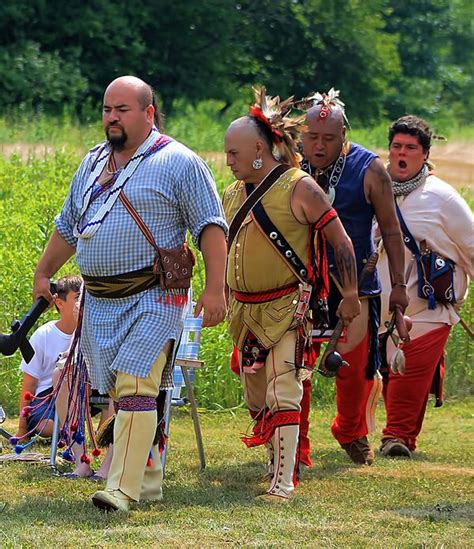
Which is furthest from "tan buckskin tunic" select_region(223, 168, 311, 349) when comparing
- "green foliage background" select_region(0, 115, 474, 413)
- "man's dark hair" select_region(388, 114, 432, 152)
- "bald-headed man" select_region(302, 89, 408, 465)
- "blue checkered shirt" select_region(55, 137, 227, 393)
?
"green foliage background" select_region(0, 115, 474, 413)

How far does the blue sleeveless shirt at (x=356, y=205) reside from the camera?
7.57 meters

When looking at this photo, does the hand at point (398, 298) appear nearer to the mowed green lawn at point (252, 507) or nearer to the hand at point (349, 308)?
the hand at point (349, 308)

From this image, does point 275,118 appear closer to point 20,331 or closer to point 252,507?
point 20,331

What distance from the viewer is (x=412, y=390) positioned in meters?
8.72

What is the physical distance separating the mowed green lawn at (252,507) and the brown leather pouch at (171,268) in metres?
1.01

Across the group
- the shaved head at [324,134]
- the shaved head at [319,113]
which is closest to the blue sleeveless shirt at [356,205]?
the shaved head at [324,134]

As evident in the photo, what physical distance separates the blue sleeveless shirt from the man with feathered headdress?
23.2 inches

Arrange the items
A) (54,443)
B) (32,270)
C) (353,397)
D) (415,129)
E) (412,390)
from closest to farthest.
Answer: (54,443) < (353,397) < (415,129) < (412,390) < (32,270)

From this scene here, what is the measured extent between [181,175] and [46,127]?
13.7 metres

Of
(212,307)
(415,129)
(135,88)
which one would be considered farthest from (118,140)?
(415,129)

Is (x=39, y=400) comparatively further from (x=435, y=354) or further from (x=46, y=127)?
(x=46, y=127)

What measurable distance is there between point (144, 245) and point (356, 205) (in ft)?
5.22

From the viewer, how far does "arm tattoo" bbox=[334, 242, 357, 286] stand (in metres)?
6.85

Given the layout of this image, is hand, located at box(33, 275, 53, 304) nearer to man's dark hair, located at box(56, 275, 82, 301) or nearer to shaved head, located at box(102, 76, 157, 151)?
shaved head, located at box(102, 76, 157, 151)
